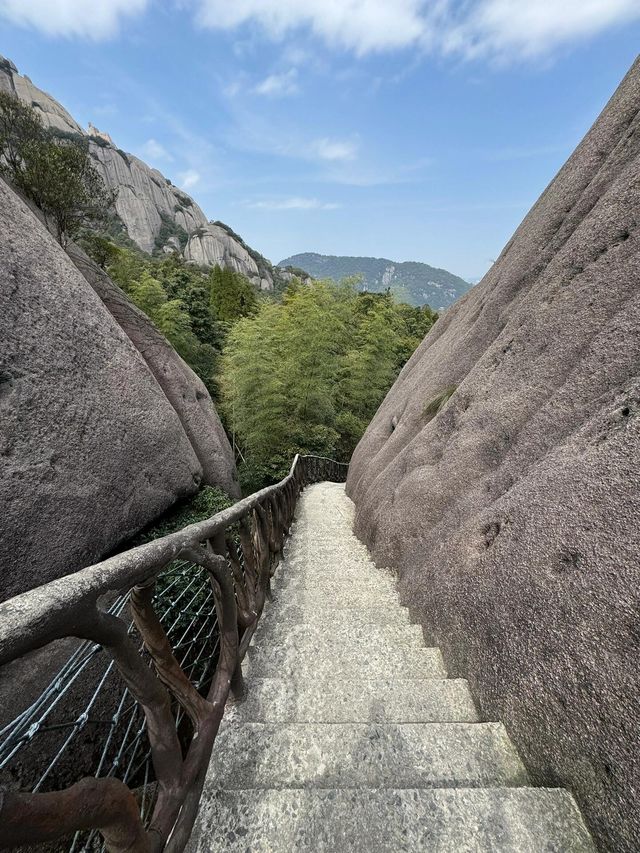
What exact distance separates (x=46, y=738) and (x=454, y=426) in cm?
491

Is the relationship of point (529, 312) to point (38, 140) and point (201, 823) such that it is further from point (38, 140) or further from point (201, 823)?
point (38, 140)

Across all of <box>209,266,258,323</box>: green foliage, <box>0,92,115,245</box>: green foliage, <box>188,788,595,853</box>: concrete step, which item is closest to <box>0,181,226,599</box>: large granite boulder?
<box>0,92,115,245</box>: green foliage

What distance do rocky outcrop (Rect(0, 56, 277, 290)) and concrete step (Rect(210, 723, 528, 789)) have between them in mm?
65254

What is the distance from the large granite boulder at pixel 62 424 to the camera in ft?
14.2

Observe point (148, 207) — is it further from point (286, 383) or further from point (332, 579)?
point (332, 579)

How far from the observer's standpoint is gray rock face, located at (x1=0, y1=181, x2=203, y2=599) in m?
4.32

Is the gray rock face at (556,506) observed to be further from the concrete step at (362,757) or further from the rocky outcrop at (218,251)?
the rocky outcrop at (218,251)

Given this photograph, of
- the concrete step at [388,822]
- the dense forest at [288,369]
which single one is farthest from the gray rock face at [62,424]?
the dense forest at [288,369]

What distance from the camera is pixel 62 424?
4.83 m

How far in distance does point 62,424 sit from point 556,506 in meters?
5.42

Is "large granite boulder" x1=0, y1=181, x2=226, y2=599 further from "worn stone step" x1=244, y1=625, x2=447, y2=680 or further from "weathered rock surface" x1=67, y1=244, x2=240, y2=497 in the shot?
"worn stone step" x1=244, y1=625, x2=447, y2=680

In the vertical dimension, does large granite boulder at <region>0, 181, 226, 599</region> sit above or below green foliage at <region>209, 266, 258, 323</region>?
below

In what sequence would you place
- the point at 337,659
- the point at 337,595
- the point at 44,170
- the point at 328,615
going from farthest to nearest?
the point at 44,170 < the point at 337,595 < the point at 328,615 < the point at 337,659

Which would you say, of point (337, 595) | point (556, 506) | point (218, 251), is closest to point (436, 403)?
point (337, 595)
